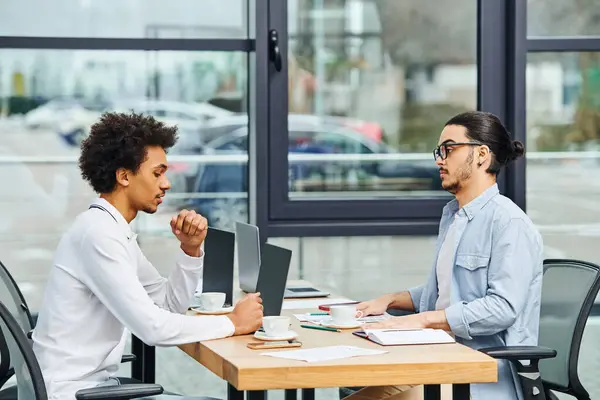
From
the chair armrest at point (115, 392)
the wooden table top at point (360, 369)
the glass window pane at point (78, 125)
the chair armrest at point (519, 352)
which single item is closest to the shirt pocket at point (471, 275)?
the chair armrest at point (519, 352)

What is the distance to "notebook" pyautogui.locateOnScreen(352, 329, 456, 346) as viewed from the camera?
9.08 ft

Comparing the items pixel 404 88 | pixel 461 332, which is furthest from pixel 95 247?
pixel 404 88

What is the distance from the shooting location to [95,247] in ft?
8.98

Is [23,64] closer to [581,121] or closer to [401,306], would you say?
[401,306]

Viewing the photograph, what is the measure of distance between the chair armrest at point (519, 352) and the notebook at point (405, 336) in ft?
0.75

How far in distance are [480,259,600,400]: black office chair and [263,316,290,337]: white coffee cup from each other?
90 cm

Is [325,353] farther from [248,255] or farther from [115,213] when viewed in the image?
[248,255]

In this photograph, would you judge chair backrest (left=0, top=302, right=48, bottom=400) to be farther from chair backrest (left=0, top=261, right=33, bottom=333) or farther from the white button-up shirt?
chair backrest (left=0, top=261, right=33, bottom=333)

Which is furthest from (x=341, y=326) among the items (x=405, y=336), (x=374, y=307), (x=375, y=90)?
(x=375, y=90)

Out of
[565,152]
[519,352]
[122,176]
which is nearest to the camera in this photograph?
[122,176]

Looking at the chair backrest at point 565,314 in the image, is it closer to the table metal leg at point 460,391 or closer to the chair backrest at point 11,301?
the table metal leg at point 460,391

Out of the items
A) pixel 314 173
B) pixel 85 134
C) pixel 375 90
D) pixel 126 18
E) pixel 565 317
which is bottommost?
pixel 565 317

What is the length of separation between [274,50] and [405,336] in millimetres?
2117

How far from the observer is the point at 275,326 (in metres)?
2.81
